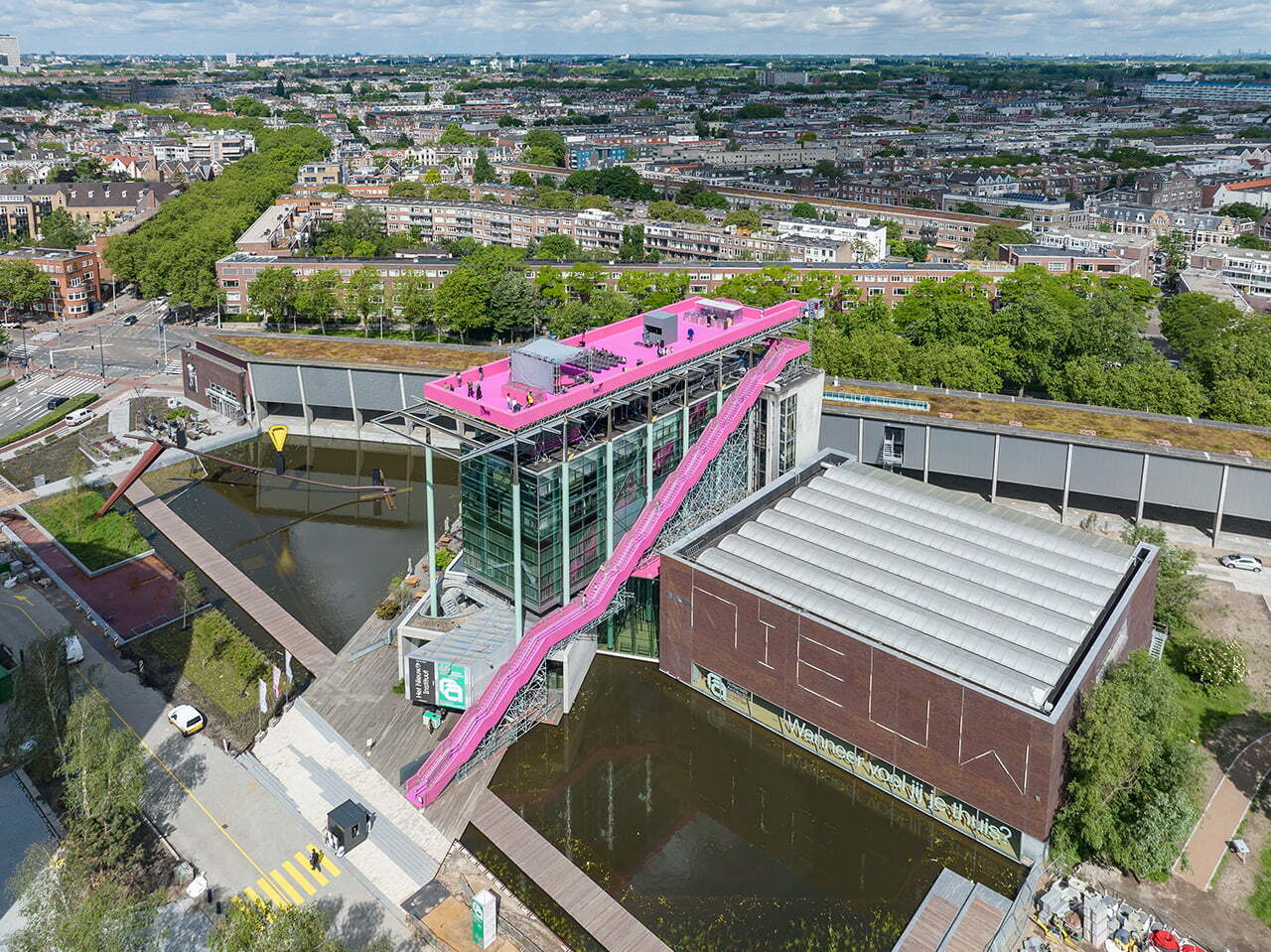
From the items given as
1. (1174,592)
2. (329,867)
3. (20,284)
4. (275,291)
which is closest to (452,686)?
(329,867)

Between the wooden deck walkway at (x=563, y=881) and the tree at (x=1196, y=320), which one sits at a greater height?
the tree at (x=1196, y=320)

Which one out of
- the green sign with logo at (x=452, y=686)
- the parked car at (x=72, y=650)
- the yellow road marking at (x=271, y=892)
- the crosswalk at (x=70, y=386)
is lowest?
the yellow road marking at (x=271, y=892)

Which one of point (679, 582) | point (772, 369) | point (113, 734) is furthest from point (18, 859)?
point (772, 369)

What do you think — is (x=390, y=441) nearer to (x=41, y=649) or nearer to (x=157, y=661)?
(x=157, y=661)

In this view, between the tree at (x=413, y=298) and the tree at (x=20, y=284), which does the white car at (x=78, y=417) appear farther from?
the tree at (x=20, y=284)

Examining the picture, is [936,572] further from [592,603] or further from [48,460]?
[48,460]

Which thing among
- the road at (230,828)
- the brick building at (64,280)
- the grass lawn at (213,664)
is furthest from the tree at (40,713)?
the brick building at (64,280)

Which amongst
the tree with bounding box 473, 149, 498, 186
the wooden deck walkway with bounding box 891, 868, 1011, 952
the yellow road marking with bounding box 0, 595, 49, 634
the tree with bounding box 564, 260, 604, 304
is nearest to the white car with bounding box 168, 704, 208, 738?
the yellow road marking with bounding box 0, 595, 49, 634
